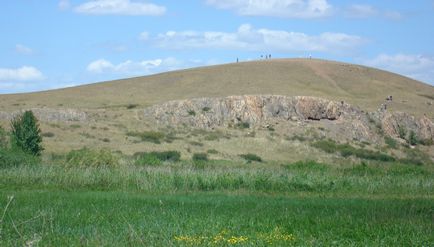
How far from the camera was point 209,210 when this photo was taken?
20750 mm

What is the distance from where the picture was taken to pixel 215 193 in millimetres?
30172

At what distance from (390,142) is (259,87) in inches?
1269

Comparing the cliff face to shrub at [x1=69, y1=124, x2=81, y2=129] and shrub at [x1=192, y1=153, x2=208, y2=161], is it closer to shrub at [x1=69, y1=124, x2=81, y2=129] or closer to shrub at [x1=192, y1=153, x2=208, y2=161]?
shrub at [x1=69, y1=124, x2=81, y2=129]

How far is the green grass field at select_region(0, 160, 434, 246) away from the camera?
44.0ft

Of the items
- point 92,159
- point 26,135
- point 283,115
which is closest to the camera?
point 92,159

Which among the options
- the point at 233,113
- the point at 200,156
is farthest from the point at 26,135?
the point at 233,113

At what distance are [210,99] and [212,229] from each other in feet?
224

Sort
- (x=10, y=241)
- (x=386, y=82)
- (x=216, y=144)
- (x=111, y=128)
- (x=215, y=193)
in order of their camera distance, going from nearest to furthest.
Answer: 1. (x=10, y=241)
2. (x=215, y=193)
3. (x=216, y=144)
4. (x=111, y=128)
5. (x=386, y=82)

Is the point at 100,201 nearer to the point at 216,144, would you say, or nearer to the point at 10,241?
the point at 10,241

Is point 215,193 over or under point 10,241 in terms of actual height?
under

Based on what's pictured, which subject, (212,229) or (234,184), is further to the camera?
(234,184)

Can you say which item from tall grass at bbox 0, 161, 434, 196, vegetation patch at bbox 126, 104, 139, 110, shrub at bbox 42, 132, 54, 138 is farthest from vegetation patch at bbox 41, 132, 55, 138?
tall grass at bbox 0, 161, 434, 196

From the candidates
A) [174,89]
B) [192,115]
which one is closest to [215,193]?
[192,115]

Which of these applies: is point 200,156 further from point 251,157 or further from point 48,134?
point 48,134
